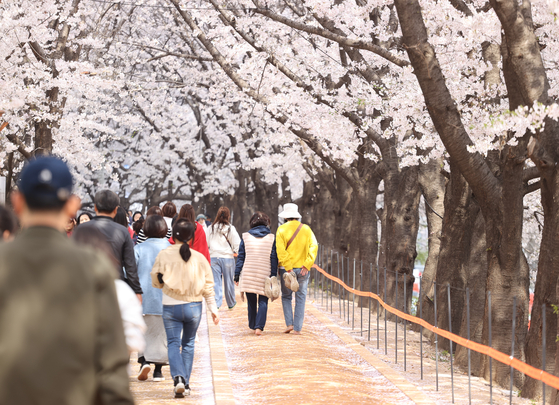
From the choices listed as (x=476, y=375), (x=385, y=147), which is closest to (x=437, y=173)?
(x=385, y=147)

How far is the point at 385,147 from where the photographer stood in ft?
50.0

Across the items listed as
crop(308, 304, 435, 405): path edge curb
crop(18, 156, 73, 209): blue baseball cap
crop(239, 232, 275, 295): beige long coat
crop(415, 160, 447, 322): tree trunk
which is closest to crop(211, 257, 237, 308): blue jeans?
crop(308, 304, 435, 405): path edge curb

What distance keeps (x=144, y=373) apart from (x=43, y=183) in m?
5.83

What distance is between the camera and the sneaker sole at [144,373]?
314 inches

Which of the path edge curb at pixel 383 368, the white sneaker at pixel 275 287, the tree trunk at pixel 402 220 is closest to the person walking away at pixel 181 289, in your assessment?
the path edge curb at pixel 383 368

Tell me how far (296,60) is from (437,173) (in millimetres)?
4834

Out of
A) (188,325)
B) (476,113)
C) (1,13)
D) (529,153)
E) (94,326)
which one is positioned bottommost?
(188,325)

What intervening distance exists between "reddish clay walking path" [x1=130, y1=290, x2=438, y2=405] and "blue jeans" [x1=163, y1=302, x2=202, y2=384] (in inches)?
14.3

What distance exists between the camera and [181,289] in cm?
709

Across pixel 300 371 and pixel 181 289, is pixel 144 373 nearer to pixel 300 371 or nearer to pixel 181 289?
pixel 181 289

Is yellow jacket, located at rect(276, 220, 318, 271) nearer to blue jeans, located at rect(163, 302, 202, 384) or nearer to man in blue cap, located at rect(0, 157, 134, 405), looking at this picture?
blue jeans, located at rect(163, 302, 202, 384)

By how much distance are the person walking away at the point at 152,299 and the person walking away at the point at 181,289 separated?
0.69 m

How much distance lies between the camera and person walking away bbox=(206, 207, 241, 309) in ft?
43.1

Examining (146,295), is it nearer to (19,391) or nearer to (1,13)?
(19,391)
